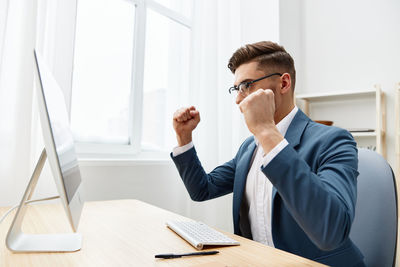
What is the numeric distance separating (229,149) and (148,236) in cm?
140

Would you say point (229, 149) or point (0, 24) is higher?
point (0, 24)

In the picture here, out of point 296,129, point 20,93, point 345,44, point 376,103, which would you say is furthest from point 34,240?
point 345,44

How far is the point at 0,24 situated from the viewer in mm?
1106

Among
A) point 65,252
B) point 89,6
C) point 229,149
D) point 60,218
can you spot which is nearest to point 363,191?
point 65,252

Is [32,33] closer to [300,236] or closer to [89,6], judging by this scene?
[89,6]

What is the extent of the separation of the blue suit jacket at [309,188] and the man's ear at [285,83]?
10cm

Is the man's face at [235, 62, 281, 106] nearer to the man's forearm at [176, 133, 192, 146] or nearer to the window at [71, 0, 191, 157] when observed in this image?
the man's forearm at [176, 133, 192, 146]

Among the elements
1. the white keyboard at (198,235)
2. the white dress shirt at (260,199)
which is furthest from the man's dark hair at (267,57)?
the white keyboard at (198,235)

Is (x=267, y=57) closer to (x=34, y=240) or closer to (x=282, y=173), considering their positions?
(x=282, y=173)

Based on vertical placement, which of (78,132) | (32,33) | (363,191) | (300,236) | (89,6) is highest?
(89,6)

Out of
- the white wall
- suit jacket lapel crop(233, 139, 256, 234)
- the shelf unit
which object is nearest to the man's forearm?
suit jacket lapel crop(233, 139, 256, 234)

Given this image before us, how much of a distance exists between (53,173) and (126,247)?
0.90ft

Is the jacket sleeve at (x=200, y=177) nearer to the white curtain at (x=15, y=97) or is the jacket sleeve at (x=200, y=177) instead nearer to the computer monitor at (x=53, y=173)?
the computer monitor at (x=53, y=173)

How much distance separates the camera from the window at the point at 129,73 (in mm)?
1597
